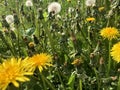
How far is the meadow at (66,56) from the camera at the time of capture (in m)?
1.67

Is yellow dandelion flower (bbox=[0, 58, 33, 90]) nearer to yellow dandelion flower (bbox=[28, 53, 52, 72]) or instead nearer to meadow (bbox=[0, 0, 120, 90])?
meadow (bbox=[0, 0, 120, 90])

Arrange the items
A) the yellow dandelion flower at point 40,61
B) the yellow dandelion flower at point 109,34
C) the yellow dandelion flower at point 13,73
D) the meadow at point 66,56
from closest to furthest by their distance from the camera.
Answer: the yellow dandelion flower at point 13,73 → the meadow at point 66,56 → the yellow dandelion flower at point 40,61 → the yellow dandelion flower at point 109,34

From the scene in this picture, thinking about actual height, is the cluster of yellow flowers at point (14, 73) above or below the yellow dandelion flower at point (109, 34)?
below

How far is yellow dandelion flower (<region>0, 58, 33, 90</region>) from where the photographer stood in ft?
4.61

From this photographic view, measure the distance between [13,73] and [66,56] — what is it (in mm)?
1227

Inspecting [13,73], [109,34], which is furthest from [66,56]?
[13,73]

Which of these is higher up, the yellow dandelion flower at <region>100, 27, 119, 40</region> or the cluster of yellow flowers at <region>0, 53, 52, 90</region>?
the yellow dandelion flower at <region>100, 27, 119, 40</region>

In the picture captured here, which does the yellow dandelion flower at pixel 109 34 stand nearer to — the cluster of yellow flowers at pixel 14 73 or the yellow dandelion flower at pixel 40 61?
the yellow dandelion flower at pixel 40 61

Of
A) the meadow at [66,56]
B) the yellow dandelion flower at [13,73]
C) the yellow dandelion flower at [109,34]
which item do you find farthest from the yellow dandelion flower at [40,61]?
the yellow dandelion flower at [109,34]

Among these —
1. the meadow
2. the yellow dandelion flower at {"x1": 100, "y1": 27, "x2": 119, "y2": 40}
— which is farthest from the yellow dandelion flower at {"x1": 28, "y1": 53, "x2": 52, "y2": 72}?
the yellow dandelion flower at {"x1": 100, "y1": 27, "x2": 119, "y2": 40}

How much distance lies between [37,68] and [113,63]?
79 cm

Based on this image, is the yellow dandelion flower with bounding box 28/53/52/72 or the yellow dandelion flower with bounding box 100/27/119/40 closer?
the yellow dandelion flower with bounding box 28/53/52/72

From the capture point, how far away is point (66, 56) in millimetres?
2686

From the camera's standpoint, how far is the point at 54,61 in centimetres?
235
